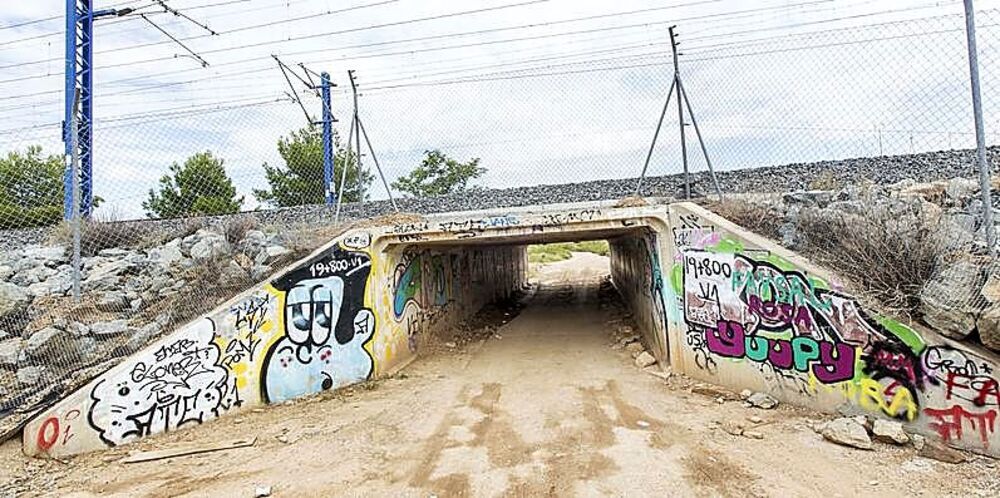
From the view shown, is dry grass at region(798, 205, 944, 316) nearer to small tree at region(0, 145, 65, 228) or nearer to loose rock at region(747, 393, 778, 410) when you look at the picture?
loose rock at region(747, 393, 778, 410)

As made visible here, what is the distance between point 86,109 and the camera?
1080cm

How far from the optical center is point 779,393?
6.48 metres

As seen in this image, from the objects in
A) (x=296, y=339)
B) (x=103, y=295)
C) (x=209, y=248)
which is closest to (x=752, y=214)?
(x=296, y=339)

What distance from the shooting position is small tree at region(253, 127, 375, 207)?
404 inches

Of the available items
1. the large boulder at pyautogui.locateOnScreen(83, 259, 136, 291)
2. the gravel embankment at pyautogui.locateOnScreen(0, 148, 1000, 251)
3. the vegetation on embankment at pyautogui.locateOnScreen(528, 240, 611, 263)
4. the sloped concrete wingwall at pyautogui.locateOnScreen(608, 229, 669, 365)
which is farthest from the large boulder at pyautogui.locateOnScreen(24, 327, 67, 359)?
the vegetation on embankment at pyautogui.locateOnScreen(528, 240, 611, 263)

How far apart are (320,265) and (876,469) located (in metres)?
7.17

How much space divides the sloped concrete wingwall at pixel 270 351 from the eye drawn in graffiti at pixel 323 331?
15 millimetres

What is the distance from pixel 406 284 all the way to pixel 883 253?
7135mm

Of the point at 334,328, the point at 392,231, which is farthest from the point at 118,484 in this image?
the point at 392,231

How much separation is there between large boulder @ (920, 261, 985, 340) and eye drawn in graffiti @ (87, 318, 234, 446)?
7.94 m

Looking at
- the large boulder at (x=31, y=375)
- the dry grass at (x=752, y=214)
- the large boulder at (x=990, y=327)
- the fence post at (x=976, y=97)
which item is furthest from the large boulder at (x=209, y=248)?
the fence post at (x=976, y=97)

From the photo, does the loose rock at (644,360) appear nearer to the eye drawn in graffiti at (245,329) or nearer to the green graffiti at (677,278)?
the green graffiti at (677,278)

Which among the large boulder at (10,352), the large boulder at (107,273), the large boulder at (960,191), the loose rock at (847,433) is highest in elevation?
the large boulder at (960,191)

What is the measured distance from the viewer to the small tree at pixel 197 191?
11.3 m
